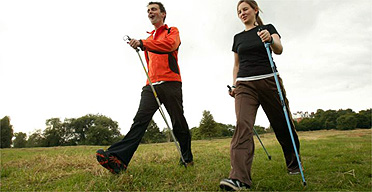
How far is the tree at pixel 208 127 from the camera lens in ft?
163

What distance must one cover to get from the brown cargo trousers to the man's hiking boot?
1720mm

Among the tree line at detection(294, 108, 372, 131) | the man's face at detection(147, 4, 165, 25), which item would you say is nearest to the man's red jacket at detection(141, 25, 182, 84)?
the man's face at detection(147, 4, 165, 25)

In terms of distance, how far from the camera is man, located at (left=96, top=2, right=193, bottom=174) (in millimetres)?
3918

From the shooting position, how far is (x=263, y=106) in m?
3.83

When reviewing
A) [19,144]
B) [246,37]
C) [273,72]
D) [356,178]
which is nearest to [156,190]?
[273,72]

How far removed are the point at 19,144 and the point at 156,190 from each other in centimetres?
7816

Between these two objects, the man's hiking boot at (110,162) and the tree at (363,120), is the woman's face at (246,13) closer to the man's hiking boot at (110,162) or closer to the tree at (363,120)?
the man's hiking boot at (110,162)

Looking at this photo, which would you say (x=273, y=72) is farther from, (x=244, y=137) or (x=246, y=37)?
(x=244, y=137)

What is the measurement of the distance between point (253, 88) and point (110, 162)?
2.46m

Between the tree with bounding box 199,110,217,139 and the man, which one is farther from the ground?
the man

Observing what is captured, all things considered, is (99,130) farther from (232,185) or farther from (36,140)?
(232,185)

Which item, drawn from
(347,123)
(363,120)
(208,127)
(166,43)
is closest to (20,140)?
(208,127)

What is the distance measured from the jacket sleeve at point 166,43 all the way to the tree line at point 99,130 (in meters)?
46.2

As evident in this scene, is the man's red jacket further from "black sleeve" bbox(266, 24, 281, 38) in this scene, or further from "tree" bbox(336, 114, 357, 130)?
"tree" bbox(336, 114, 357, 130)
